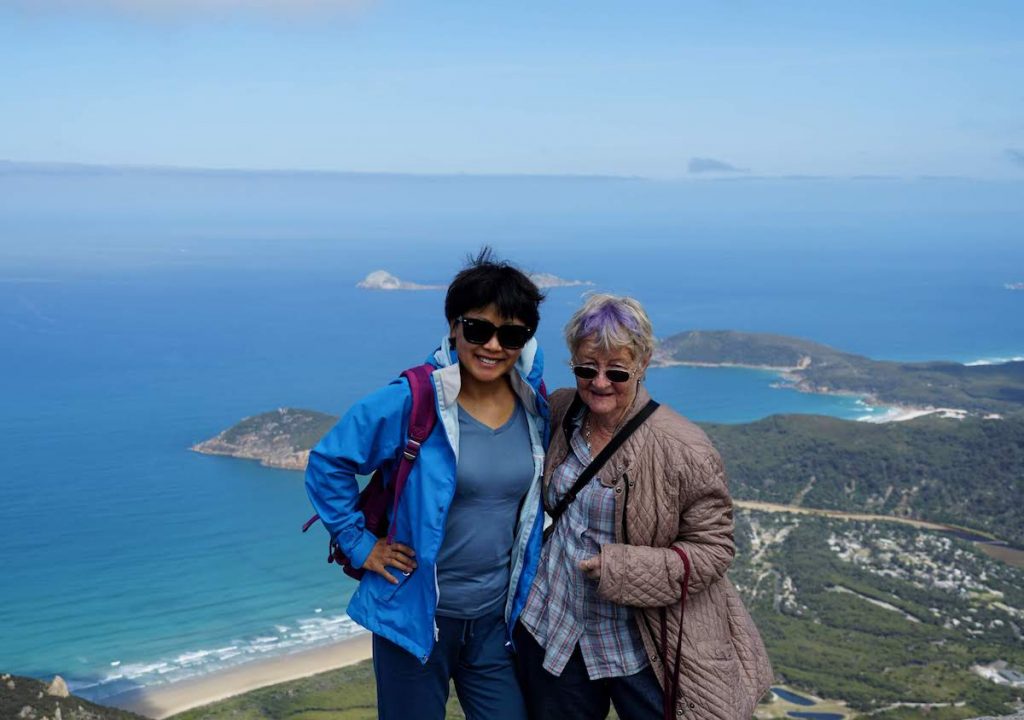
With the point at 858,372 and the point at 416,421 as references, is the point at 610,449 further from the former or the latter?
the point at 858,372

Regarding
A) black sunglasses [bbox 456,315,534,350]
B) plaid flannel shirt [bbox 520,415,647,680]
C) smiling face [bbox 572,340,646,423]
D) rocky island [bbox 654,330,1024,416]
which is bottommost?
rocky island [bbox 654,330,1024,416]

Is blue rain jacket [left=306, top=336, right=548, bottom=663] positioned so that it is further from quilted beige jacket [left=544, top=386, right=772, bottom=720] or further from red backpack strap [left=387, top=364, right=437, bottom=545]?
quilted beige jacket [left=544, top=386, right=772, bottom=720]

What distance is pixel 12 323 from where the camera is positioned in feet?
418

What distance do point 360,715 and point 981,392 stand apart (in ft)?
258

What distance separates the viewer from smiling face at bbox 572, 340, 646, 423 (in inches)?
136

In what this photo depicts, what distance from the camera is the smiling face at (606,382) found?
346 centimetres

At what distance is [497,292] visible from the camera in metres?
3.60

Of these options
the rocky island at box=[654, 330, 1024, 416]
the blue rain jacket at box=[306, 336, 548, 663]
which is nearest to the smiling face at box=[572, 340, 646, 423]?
the blue rain jacket at box=[306, 336, 548, 663]

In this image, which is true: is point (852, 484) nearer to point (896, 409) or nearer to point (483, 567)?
point (896, 409)

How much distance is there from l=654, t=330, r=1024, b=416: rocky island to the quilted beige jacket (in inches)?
3440

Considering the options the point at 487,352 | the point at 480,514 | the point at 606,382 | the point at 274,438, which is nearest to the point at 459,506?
the point at 480,514

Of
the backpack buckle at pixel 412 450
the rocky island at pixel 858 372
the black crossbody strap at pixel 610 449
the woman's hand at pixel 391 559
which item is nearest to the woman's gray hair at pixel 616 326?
the black crossbody strap at pixel 610 449

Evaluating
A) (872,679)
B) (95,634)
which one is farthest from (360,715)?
(95,634)

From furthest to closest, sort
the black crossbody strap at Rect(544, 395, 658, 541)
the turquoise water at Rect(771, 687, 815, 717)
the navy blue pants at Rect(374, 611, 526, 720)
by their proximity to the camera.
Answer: the turquoise water at Rect(771, 687, 815, 717) < the navy blue pants at Rect(374, 611, 526, 720) < the black crossbody strap at Rect(544, 395, 658, 541)
